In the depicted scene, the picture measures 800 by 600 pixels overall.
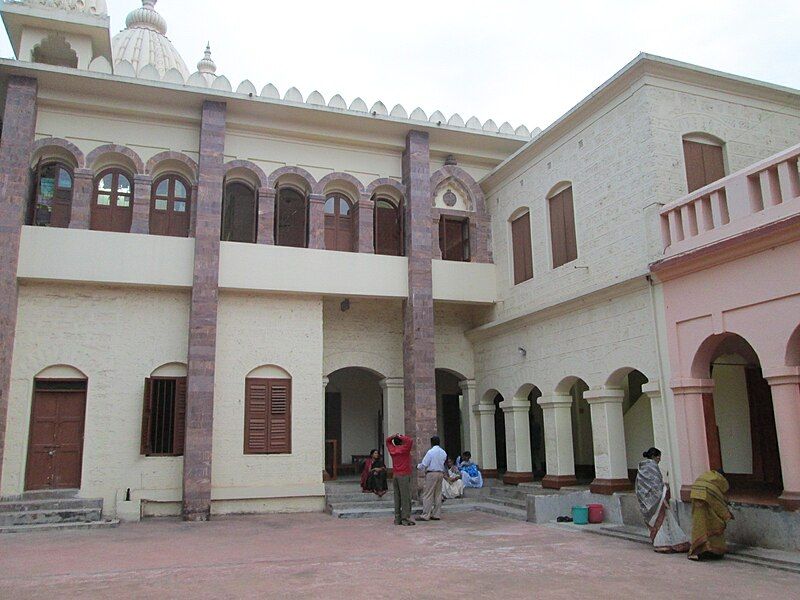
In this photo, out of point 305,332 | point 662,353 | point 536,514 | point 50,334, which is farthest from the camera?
point 305,332

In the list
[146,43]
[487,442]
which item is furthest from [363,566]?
Answer: [146,43]

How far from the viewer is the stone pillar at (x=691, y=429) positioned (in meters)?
9.63

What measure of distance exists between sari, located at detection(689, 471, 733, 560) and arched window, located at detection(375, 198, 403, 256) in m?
8.71

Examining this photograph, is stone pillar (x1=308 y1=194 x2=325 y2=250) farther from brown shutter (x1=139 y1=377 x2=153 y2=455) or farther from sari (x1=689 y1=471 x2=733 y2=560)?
sari (x1=689 y1=471 x2=733 y2=560)

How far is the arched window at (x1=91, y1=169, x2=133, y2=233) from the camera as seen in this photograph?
535 inches

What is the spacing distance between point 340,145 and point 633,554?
33.0ft

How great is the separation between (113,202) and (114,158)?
0.89 m

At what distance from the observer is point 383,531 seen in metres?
10.7

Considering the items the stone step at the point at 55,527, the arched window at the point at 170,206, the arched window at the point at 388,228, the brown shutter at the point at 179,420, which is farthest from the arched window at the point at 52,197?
the arched window at the point at 388,228

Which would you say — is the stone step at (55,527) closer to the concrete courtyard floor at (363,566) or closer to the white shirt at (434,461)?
the concrete courtyard floor at (363,566)

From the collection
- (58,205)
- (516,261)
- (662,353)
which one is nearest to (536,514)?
(662,353)

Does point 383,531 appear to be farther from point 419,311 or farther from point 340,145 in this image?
point 340,145

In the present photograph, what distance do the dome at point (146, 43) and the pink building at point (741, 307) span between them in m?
15.4

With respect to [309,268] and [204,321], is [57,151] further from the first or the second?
[309,268]
